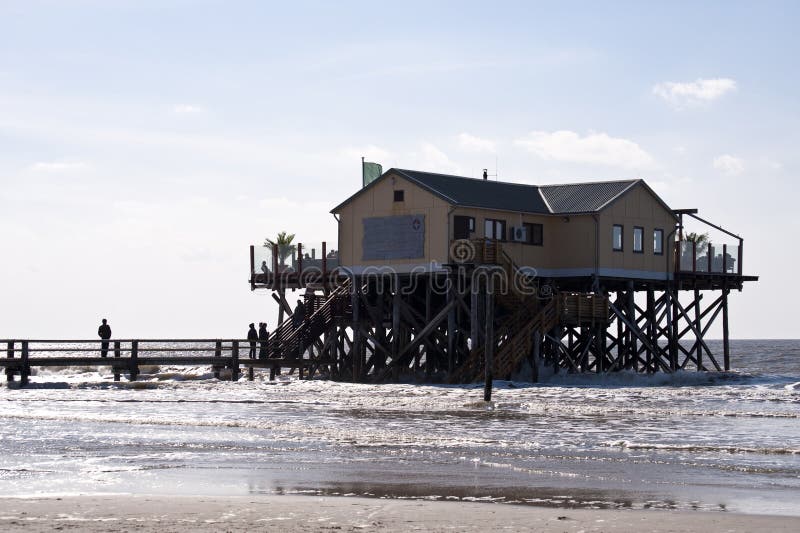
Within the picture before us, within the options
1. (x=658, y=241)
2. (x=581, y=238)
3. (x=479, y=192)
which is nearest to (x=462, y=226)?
(x=479, y=192)

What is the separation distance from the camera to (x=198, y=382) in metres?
47.0

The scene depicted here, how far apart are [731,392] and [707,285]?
45.0 feet

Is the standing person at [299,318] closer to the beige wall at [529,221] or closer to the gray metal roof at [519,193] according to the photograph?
the beige wall at [529,221]

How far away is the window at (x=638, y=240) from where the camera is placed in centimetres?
4706

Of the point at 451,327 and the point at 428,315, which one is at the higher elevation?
the point at 428,315

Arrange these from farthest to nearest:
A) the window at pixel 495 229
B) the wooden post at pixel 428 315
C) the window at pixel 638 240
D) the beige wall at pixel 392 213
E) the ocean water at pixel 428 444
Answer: the window at pixel 638 240 → the wooden post at pixel 428 315 → the window at pixel 495 229 → the beige wall at pixel 392 213 → the ocean water at pixel 428 444

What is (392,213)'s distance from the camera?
147 feet

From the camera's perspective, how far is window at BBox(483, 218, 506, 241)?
44156 millimetres

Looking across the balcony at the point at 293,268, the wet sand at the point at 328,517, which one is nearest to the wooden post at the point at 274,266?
the balcony at the point at 293,268

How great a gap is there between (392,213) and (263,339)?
7879mm

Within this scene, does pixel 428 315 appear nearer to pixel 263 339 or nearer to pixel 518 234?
pixel 518 234

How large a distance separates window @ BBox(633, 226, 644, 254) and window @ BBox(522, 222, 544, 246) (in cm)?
364

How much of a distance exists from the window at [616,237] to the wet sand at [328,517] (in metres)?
31.1

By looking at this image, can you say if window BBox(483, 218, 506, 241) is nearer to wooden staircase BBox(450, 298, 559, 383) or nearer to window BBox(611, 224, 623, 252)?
wooden staircase BBox(450, 298, 559, 383)
